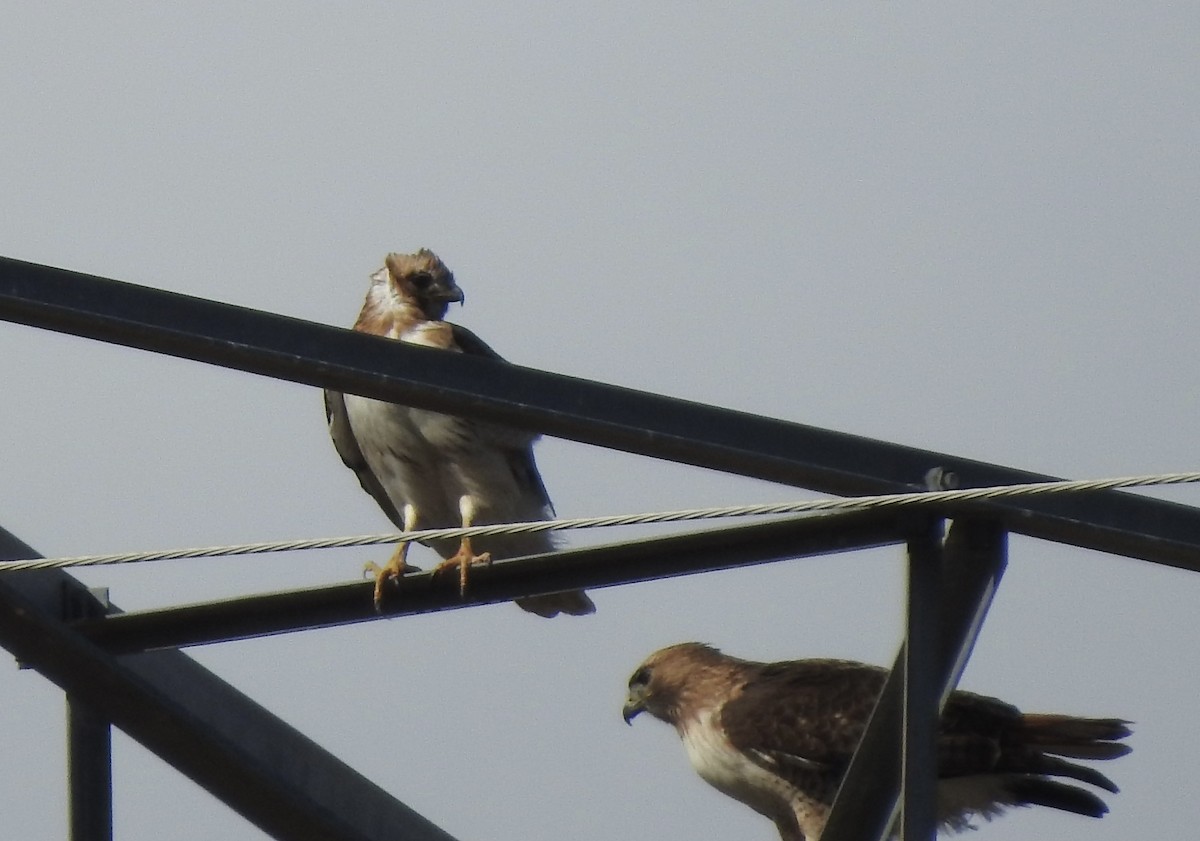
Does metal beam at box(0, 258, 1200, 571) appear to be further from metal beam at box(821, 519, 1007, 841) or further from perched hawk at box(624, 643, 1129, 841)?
perched hawk at box(624, 643, 1129, 841)

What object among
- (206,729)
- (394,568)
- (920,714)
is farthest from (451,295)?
(920,714)

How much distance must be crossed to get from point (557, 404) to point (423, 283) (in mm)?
3228

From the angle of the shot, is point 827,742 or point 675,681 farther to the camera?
point 675,681

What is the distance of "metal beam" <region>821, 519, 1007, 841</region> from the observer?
11.7 feet

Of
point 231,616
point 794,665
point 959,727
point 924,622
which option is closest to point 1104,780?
point 959,727

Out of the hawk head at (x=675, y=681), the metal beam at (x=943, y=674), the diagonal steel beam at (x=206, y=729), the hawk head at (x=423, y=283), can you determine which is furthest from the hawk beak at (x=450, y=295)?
the metal beam at (x=943, y=674)

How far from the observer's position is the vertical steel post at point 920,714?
3449 millimetres

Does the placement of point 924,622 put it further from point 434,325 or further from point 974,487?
point 434,325

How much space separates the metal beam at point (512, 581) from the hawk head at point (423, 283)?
6.54 feet

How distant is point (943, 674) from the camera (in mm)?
3572

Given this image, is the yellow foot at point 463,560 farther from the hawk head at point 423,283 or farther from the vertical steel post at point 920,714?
the hawk head at point 423,283

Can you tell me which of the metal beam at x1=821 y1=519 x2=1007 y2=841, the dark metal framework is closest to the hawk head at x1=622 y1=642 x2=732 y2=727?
the dark metal framework

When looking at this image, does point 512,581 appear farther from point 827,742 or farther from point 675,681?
point 675,681

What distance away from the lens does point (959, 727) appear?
230 inches
